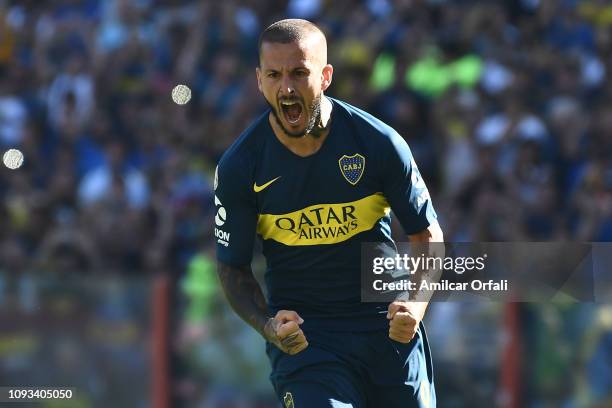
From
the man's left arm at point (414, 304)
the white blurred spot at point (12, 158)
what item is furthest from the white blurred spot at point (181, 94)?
the man's left arm at point (414, 304)

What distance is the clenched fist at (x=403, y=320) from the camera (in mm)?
5133

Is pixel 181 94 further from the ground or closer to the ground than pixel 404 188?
further from the ground

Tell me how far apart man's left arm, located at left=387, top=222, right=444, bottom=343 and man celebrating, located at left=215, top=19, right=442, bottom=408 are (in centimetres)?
A: 1

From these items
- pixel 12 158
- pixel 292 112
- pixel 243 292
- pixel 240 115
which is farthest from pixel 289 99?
pixel 12 158

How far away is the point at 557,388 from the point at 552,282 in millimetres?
3607

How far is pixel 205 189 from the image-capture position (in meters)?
11.6

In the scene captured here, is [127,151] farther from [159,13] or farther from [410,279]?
[410,279]

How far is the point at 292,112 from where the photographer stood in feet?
17.2

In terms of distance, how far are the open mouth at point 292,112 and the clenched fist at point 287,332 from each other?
0.82m

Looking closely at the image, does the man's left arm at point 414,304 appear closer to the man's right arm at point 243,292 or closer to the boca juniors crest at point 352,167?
the boca juniors crest at point 352,167

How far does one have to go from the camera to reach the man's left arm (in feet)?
16.9

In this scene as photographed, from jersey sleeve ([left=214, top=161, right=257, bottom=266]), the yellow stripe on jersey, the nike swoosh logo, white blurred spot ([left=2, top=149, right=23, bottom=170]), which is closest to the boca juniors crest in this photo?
the yellow stripe on jersey

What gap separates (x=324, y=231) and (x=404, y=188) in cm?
41

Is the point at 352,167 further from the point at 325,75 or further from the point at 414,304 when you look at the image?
the point at 414,304
